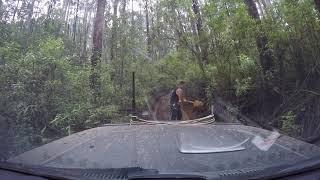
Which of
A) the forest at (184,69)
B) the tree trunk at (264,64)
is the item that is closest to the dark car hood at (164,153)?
the forest at (184,69)

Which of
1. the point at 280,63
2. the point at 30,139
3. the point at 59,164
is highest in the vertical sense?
the point at 280,63

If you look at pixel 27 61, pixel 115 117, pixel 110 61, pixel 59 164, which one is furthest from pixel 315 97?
pixel 110 61

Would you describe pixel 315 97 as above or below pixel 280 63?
below

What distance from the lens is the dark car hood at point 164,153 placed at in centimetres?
212

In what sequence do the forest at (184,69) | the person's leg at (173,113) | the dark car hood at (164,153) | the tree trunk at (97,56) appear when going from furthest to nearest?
the tree trunk at (97,56) < the person's leg at (173,113) < the forest at (184,69) < the dark car hood at (164,153)

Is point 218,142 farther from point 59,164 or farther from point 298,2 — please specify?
point 298,2

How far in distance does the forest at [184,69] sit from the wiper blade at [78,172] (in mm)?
5320

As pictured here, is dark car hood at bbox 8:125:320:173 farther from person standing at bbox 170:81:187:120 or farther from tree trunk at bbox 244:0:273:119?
tree trunk at bbox 244:0:273:119

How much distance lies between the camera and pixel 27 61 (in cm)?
1096

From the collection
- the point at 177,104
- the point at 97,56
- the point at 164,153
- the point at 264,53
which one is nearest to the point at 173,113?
the point at 177,104

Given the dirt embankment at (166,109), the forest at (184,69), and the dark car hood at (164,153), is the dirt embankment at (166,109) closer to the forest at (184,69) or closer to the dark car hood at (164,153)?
the forest at (184,69)

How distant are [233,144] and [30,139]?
22.5 ft

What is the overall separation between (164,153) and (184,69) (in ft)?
47.8

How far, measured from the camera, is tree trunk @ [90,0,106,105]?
45.9 ft
